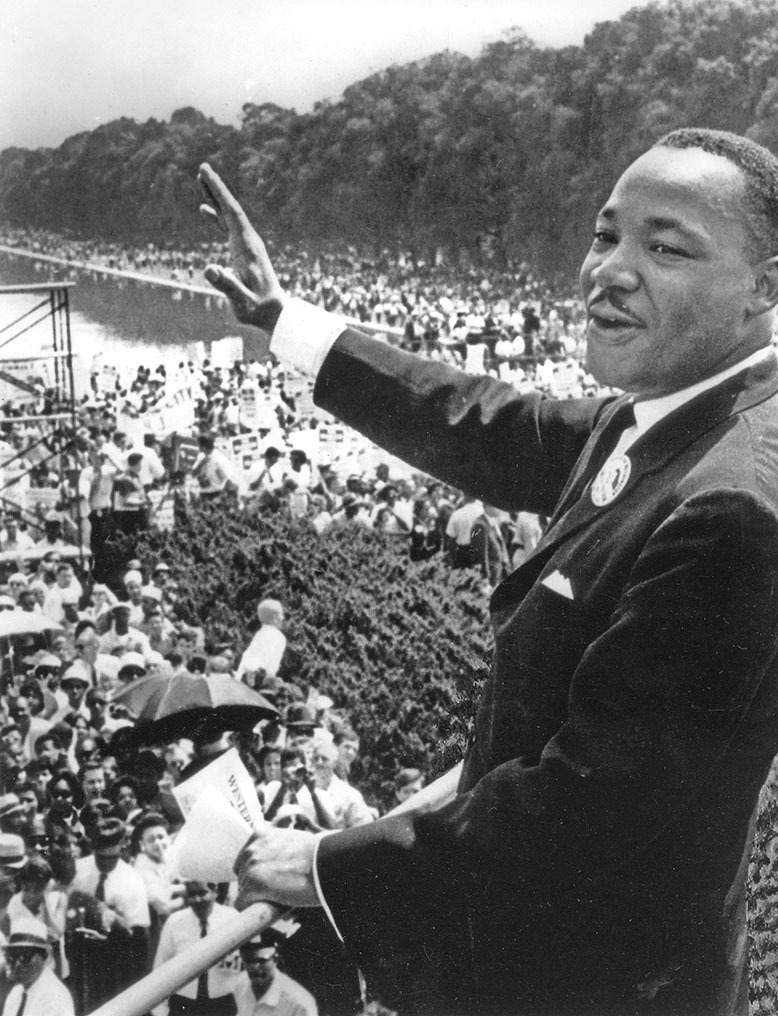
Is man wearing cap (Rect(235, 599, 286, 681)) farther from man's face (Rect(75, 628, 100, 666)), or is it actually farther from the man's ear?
the man's ear

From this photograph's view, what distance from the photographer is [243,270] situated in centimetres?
170

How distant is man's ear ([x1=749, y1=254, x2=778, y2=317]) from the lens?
1.29 meters

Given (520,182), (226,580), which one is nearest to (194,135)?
(520,182)

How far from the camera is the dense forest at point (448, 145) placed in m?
3.97

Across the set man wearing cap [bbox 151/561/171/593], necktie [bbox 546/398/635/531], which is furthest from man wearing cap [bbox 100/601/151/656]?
necktie [bbox 546/398/635/531]

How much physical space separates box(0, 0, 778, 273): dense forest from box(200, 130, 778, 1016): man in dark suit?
2.02 metres

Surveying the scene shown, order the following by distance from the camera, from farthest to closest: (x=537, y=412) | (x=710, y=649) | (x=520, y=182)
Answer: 1. (x=520, y=182)
2. (x=537, y=412)
3. (x=710, y=649)

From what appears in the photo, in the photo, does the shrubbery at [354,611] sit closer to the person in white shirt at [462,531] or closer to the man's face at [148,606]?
the person in white shirt at [462,531]

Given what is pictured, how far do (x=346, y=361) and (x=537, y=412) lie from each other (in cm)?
27

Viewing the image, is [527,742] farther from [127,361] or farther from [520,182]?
[127,361]

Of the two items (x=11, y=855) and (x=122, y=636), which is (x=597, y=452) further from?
(x=122, y=636)

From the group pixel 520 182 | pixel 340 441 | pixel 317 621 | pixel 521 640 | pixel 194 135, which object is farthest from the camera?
pixel 340 441

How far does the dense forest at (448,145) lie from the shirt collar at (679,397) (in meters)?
2.00

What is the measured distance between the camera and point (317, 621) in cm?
859
